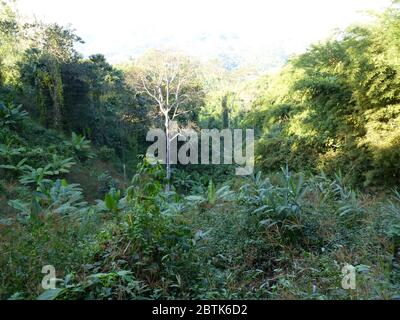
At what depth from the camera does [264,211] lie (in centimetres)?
407

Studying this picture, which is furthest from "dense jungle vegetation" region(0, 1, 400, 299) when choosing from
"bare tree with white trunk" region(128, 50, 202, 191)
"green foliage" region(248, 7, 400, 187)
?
"bare tree with white trunk" region(128, 50, 202, 191)

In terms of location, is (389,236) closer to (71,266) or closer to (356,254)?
(356,254)

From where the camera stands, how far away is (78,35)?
58.9 ft

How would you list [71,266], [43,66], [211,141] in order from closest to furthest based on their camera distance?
[71,266], [43,66], [211,141]

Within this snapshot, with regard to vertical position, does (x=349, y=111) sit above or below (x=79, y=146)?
above

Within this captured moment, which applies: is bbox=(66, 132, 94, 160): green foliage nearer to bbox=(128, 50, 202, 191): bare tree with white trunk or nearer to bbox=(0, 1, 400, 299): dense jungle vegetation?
bbox=(0, 1, 400, 299): dense jungle vegetation

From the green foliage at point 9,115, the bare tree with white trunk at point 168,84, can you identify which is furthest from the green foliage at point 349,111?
the bare tree with white trunk at point 168,84

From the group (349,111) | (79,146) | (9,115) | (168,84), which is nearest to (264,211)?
(349,111)

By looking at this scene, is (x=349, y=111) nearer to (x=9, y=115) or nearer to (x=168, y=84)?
(x=9, y=115)

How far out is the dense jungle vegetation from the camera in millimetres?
2961

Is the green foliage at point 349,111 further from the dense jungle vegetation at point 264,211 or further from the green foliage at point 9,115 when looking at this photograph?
the green foliage at point 9,115

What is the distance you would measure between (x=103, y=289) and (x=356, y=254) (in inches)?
88.8
